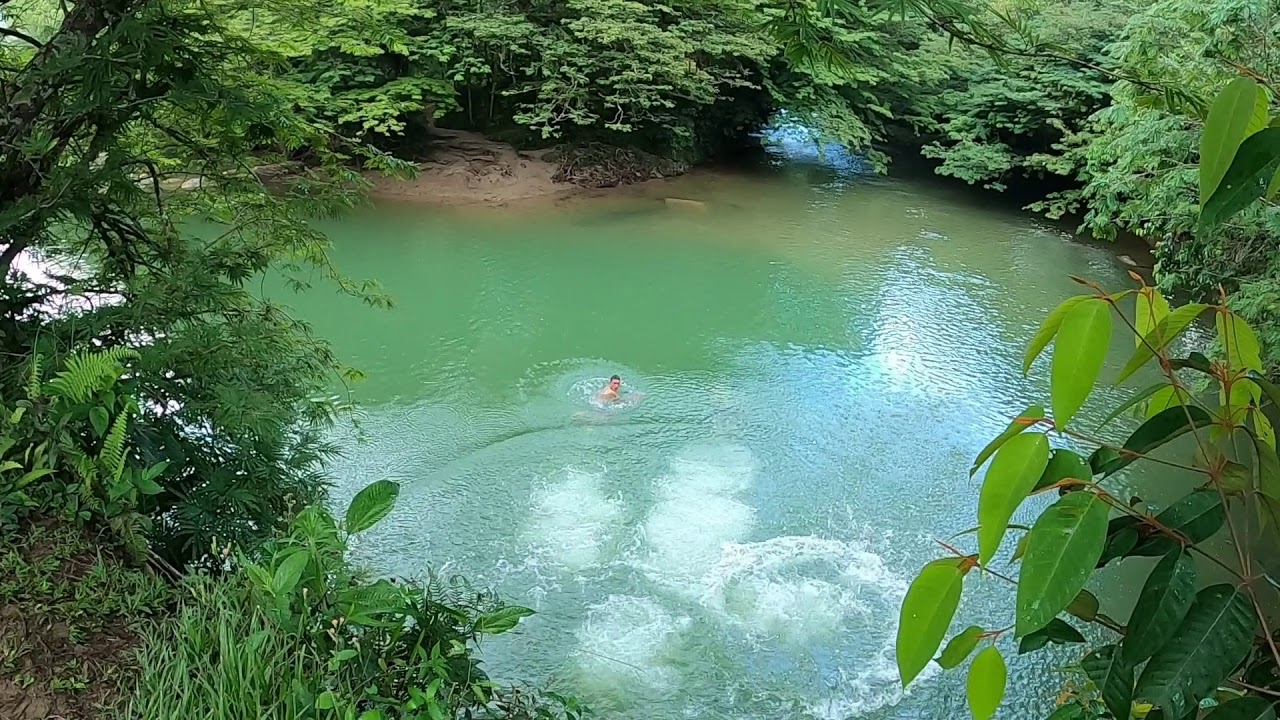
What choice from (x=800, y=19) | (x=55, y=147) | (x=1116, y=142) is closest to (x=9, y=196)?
(x=55, y=147)

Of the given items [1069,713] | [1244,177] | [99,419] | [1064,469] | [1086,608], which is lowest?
[99,419]

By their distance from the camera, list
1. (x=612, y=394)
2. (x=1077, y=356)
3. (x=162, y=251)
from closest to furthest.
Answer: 1. (x=1077, y=356)
2. (x=162, y=251)
3. (x=612, y=394)

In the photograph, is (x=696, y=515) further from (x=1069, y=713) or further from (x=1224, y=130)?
(x=1224, y=130)

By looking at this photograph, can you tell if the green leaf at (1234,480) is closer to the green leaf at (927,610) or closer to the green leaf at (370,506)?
the green leaf at (927,610)

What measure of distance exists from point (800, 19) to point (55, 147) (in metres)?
1.87

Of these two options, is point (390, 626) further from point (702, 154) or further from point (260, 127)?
point (702, 154)

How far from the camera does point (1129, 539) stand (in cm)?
78

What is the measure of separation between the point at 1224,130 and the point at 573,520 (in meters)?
4.13

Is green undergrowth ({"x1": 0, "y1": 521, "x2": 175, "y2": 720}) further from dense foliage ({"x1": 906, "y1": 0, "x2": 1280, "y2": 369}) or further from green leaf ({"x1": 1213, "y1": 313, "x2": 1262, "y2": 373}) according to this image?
dense foliage ({"x1": 906, "y1": 0, "x2": 1280, "y2": 369})

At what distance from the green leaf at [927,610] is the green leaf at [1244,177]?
0.33m

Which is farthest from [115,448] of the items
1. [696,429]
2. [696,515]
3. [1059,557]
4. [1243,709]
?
[696,429]

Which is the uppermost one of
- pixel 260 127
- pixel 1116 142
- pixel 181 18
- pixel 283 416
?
pixel 181 18

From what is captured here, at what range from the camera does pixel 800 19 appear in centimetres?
162

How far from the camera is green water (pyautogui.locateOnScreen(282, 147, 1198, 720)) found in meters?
3.72
